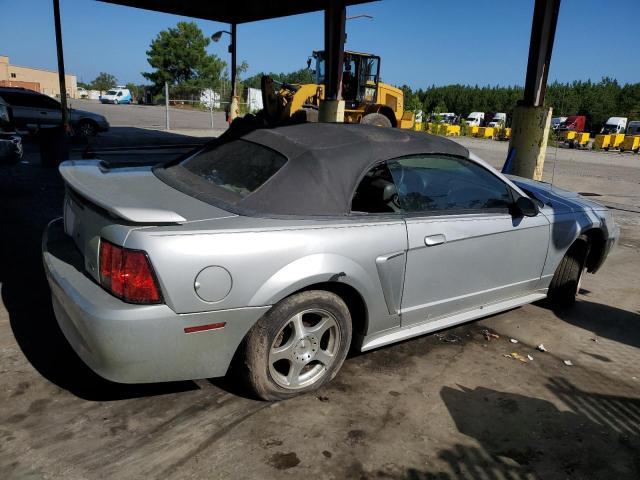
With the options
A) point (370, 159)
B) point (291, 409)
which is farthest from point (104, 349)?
point (370, 159)

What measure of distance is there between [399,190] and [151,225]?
1599 mm

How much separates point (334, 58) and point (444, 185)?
1074cm

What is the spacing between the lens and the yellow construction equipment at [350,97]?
1587cm

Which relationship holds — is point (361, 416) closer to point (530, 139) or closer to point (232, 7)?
point (530, 139)

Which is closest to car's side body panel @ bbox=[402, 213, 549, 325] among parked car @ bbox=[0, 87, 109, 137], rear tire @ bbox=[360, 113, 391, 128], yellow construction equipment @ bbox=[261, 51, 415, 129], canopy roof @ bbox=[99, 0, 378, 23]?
yellow construction equipment @ bbox=[261, 51, 415, 129]

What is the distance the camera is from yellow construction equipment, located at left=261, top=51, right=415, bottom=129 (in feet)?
52.1

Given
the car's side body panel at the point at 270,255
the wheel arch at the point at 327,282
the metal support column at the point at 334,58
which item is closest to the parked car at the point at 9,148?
the car's side body panel at the point at 270,255

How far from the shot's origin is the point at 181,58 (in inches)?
2559

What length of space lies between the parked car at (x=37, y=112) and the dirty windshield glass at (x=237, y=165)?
1534cm

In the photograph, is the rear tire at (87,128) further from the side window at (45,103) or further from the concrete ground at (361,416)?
the concrete ground at (361,416)

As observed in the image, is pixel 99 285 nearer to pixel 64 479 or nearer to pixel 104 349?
pixel 104 349

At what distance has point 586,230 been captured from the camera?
4344 millimetres

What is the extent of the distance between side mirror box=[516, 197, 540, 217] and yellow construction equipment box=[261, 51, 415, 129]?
484 inches

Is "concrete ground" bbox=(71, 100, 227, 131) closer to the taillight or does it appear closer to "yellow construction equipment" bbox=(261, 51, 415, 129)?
"yellow construction equipment" bbox=(261, 51, 415, 129)
